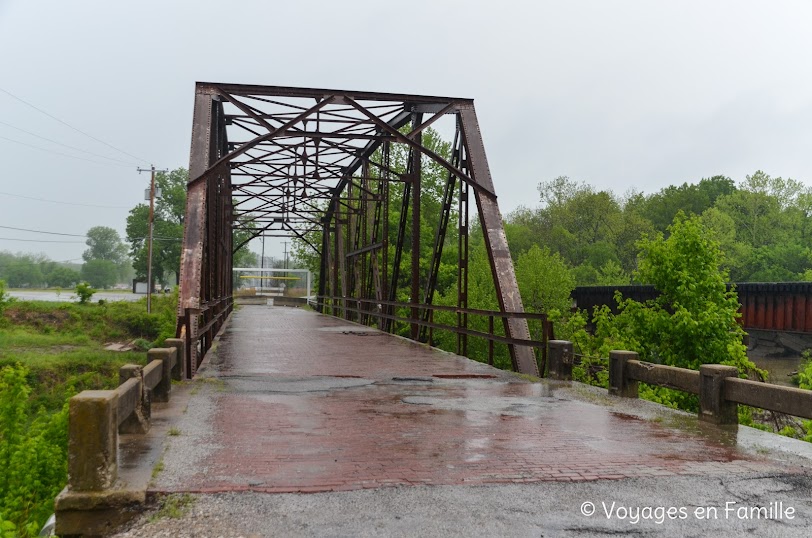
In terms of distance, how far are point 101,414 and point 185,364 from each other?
5.15 meters

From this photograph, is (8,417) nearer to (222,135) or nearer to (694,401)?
(222,135)

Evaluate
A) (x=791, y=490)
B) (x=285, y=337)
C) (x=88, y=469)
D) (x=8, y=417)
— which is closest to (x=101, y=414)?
(x=88, y=469)

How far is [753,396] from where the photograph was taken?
6879 mm

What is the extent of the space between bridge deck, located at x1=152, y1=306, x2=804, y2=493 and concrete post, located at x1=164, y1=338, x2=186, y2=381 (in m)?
0.29

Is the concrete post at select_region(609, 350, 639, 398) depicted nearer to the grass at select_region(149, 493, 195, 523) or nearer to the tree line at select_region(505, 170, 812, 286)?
the grass at select_region(149, 493, 195, 523)

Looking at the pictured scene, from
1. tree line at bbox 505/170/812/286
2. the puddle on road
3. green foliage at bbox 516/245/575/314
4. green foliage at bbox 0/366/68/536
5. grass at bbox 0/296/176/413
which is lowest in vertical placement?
grass at bbox 0/296/176/413

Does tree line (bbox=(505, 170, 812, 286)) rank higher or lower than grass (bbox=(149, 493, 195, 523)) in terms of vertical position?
higher

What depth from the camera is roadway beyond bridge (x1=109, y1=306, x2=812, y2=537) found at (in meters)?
4.31

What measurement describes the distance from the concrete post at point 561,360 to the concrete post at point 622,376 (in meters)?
1.38

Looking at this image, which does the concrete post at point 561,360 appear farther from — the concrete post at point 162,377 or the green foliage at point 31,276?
the green foliage at point 31,276

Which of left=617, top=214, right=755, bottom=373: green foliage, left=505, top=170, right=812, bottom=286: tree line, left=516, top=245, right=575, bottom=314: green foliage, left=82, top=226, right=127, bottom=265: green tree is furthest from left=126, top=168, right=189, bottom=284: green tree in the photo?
left=82, top=226, right=127, bottom=265: green tree

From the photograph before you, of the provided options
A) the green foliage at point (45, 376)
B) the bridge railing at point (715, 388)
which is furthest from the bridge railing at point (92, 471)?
the bridge railing at point (715, 388)

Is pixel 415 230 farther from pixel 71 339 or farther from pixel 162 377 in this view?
pixel 71 339

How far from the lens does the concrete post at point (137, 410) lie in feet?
20.3
